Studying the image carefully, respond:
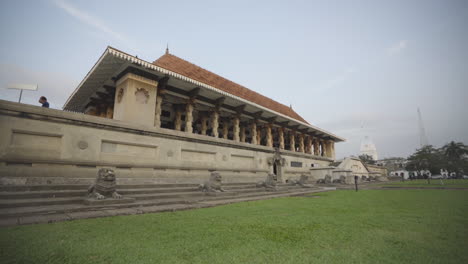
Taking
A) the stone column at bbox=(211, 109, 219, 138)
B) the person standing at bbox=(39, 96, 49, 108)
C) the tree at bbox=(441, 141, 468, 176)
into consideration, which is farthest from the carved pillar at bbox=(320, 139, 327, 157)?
the tree at bbox=(441, 141, 468, 176)

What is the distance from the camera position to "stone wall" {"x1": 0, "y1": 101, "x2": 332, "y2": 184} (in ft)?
22.0

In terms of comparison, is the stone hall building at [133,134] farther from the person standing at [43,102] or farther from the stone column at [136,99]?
the person standing at [43,102]

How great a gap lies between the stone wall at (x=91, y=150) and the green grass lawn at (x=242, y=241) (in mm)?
4289

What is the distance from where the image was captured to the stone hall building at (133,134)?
6.96m

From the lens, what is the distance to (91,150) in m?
8.30

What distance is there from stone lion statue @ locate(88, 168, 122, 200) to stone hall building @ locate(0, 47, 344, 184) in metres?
1.82

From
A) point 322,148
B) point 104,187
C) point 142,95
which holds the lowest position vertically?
point 104,187

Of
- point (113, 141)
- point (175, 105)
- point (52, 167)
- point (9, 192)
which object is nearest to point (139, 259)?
point (9, 192)

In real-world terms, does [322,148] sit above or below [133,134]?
above

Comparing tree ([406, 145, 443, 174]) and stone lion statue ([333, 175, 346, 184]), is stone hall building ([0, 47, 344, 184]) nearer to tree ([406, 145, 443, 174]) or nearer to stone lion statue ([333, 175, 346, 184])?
stone lion statue ([333, 175, 346, 184])

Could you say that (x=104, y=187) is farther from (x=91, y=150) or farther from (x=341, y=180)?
(x=341, y=180)

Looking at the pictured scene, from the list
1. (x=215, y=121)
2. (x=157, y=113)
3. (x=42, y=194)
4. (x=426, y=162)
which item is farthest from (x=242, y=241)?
(x=426, y=162)

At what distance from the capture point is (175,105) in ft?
51.9

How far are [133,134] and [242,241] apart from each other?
8280mm
